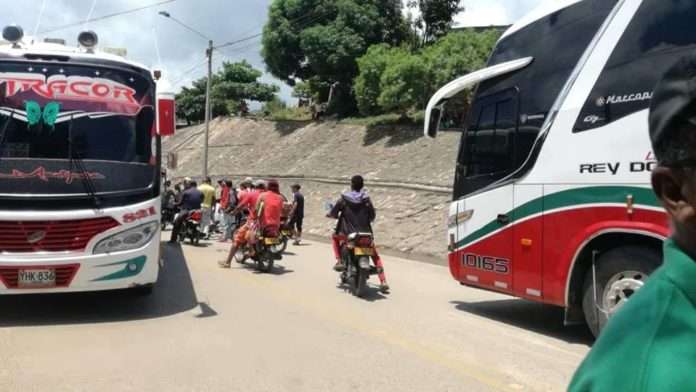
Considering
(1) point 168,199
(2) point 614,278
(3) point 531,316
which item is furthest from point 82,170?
(1) point 168,199

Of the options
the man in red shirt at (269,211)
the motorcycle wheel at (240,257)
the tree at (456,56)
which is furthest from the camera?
the tree at (456,56)


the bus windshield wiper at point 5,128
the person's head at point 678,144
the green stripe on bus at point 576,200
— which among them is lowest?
the green stripe on bus at point 576,200

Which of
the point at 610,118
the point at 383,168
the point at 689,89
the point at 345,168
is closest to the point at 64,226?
the point at 610,118

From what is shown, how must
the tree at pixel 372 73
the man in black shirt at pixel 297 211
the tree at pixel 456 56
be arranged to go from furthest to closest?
1. the tree at pixel 372 73
2. the tree at pixel 456 56
3. the man in black shirt at pixel 297 211

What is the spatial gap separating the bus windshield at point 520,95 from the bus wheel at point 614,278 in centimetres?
146

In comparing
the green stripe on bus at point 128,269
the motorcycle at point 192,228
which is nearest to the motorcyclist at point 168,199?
the motorcycle at point 192,228

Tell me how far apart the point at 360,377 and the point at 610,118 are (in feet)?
10.8

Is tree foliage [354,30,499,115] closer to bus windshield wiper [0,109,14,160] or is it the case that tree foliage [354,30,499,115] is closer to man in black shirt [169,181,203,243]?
man in black shirt [169,181,203,243]

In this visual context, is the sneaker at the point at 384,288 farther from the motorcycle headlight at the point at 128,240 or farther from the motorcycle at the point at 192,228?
the motorcycle at the point at 192,228

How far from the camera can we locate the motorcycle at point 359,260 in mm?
9719

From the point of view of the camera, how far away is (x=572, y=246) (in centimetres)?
678

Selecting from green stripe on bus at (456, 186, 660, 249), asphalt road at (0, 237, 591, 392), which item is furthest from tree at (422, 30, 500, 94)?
green stripe on bus at (456, 186, 660, 249)

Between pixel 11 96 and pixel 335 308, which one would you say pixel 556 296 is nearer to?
pixel 335 308

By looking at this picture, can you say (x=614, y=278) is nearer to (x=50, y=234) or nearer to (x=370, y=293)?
(x=370, y=293)
